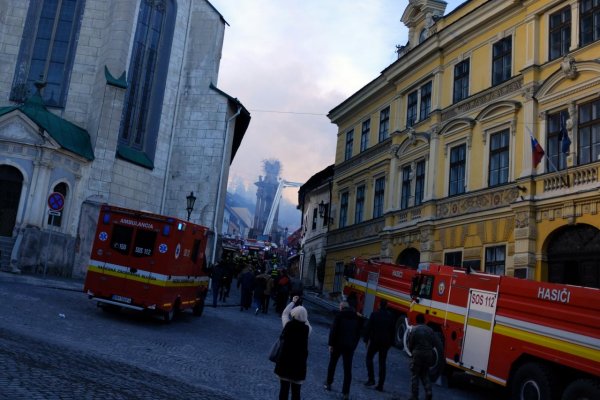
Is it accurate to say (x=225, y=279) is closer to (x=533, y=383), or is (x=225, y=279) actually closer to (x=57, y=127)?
(x=57, y=127)

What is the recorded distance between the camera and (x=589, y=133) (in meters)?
16.9

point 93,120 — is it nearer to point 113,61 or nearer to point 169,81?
point 113,61

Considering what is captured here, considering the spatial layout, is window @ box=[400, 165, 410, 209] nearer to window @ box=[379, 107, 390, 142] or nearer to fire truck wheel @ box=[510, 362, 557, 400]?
window @ box=[379, 107, 390, 142]

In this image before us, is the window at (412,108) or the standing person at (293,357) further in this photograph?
the window at (412,108)

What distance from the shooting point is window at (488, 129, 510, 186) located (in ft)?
66.4

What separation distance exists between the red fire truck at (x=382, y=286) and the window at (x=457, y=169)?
474 centimetres

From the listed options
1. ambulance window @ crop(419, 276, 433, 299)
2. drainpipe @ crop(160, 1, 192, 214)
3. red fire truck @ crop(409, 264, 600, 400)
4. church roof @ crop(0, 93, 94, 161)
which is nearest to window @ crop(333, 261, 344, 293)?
drainpipe @ crop(160, 1, 192, 214)

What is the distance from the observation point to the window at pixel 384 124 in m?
30.1

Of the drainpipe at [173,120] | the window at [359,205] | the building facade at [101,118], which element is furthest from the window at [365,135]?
the drainpipe at [173,120]

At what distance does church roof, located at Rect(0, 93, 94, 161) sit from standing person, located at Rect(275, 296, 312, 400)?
20151 mm

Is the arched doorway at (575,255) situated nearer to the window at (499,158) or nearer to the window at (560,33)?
the window at (499,158)

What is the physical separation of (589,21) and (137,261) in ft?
51.2

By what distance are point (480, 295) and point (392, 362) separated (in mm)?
3900

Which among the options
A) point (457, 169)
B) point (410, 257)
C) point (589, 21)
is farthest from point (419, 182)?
point (589, 21)
